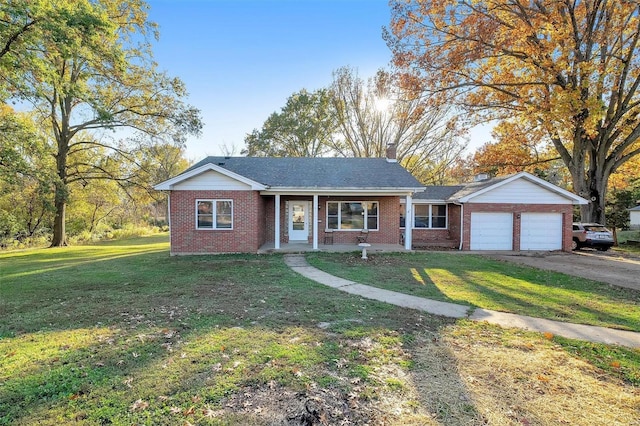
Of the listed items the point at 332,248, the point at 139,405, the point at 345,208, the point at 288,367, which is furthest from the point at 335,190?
the point at 139,405

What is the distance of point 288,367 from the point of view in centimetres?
373

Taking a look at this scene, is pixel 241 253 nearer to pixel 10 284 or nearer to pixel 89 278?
pixel 89 278

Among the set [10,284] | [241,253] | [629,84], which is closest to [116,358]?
[10,284]

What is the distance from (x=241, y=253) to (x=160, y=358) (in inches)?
389

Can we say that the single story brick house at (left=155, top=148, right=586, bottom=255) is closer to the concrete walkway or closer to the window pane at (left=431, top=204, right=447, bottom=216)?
the window pane at (left=431, top=204, right=447, bottom=216)

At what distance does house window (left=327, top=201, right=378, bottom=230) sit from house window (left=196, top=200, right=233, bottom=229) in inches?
206

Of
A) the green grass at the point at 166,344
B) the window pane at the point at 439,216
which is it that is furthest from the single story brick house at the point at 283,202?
the green grass at the point at 166,344

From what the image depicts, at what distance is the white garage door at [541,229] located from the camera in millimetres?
16078

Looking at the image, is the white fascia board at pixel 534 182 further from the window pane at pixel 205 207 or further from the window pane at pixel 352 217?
the window pane at pixel 205 207

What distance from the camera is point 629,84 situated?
18266 millimetres

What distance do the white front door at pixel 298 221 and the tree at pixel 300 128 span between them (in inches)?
617

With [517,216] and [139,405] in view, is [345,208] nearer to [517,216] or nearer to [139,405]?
[517,216]

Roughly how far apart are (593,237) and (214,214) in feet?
63.1

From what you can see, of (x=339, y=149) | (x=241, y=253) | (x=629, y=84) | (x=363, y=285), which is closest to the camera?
(x=363, y=285)
